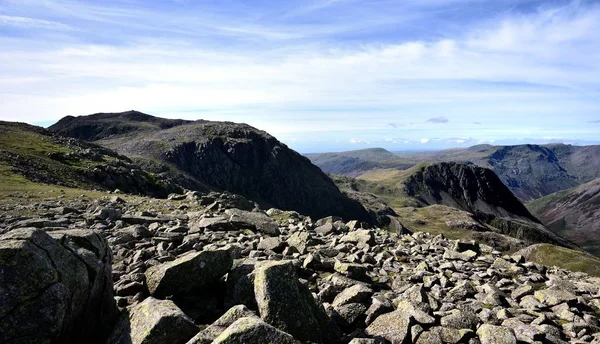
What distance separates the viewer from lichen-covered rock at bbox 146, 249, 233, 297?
1140 cm

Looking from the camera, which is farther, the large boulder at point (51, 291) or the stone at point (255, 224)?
the stone at point (255, 224)

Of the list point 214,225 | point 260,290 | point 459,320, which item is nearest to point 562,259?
point 214,225

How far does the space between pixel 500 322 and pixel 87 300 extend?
12.7 metres

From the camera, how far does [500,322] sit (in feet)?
41.5

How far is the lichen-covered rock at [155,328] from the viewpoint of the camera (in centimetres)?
855

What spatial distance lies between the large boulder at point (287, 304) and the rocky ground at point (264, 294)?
0.03 meters

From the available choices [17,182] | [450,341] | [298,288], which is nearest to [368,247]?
[450,341]

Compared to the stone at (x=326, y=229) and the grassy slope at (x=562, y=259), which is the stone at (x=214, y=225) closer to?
the stone at (x=326, y=229)

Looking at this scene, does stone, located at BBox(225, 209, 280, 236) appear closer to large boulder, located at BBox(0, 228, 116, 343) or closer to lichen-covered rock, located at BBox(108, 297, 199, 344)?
large boulder, located at BBox(0, 228, 116, 343)

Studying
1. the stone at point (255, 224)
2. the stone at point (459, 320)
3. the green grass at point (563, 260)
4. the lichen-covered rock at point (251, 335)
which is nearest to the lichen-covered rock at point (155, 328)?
the lichen-covered rock at point (251, 335)

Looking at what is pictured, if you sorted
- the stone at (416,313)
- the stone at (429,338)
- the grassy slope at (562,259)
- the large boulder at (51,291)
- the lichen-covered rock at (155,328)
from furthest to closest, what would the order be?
the grassy slope at (562,259)
the stone at (416,313)
the stone at (429,338)
the lichen-covered rock at (155,328)
the large boulder at (51,291)

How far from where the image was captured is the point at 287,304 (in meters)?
10.1

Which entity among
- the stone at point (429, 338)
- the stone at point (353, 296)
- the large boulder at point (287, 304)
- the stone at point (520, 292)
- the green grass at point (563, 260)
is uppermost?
the large boulder at point (287, 304)

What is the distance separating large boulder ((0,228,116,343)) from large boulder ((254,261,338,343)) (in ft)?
13.8
